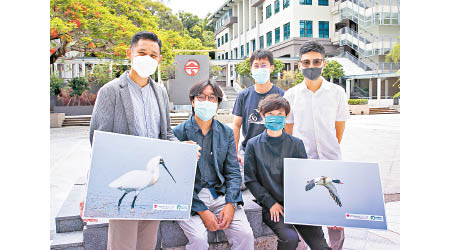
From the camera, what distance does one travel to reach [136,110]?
2.21 metres

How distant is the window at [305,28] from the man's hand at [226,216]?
21124 millimetres

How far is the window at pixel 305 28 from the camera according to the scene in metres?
21.9

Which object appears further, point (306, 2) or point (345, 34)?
point (345, 34)

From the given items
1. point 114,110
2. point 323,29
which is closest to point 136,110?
point 114,110

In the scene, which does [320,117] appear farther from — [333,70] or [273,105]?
[333,70]

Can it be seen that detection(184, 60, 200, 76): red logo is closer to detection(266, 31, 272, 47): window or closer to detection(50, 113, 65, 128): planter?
detection(50, 113, 65, 128): planter

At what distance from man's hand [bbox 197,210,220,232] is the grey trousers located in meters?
0.03

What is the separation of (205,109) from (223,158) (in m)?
0.39

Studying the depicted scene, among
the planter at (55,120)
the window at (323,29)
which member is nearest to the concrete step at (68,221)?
the planter at (55,120)

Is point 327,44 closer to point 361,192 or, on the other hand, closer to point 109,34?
point 109,34

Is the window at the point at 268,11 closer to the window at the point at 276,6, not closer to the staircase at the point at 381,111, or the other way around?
the window at the point at 276,6

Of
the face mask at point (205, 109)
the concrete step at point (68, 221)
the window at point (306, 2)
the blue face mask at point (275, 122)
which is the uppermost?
the window at point (306, 2)

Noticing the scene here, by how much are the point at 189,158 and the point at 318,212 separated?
973mm

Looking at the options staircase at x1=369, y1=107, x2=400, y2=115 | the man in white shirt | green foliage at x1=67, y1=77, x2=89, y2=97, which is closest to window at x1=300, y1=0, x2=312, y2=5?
staircase at x1=369, y1=107, x2=400, y2=115
